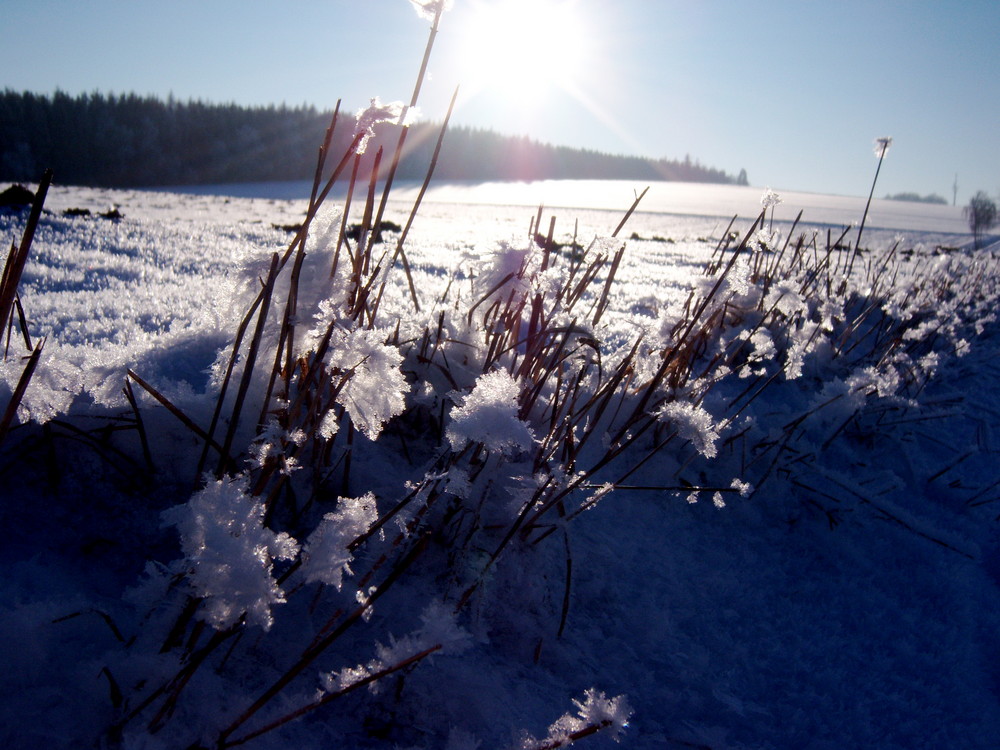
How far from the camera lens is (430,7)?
2.53 feet

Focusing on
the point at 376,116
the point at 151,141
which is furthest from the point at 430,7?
the point at 151,141

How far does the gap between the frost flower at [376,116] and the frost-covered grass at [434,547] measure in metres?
0.05

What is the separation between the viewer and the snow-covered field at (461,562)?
612mm

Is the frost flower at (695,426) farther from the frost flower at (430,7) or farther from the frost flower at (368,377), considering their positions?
the frost flower at (430,7)

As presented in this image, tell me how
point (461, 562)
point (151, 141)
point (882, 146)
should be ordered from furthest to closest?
1. point (151, 141)
2. point (882, 146)
3. point (461, 562)

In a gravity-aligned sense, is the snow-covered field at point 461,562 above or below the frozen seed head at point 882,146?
below

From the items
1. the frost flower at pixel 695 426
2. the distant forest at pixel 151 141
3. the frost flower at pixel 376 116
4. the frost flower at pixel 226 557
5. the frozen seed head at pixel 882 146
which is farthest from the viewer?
the distant forest at pixel 151 141

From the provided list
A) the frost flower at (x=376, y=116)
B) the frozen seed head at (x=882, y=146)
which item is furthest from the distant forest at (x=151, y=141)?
the frost flower at (x=376, y=116)

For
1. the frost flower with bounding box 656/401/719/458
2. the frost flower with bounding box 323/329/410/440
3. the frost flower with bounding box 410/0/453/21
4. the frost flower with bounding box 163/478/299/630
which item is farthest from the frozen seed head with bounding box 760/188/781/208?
the frost flower with bounding box 163/478/299/630

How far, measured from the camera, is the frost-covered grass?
2.02ft

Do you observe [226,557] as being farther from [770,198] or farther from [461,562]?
[770,198]

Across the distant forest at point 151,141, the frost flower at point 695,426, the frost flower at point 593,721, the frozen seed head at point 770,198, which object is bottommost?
the frost flower at point 593,721

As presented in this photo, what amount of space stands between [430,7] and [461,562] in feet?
2.63

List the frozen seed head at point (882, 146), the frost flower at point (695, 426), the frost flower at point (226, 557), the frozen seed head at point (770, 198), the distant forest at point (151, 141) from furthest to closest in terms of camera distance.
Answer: the distant forest at point (151, 141)
the frozen seed head at point (882, 146)
the frozen seed head at point (770, 198)
the frost flower at point (695, 426)
the frost flower at point (226, 557)
